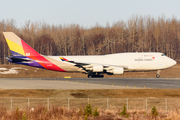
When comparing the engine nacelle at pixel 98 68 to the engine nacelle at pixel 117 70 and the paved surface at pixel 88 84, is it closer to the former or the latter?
the engine nacelle at pixel 117 70

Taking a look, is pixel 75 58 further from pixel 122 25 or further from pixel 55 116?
pixel 122 25

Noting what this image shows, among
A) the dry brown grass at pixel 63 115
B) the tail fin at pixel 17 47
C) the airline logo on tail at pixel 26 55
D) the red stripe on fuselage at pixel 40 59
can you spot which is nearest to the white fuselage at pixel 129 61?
the red stripe on fuselage at pixel 40 59

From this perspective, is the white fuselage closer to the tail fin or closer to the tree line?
the tail fin

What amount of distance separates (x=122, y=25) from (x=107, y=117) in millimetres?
85301

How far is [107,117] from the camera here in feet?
70.1

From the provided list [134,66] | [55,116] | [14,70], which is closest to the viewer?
[55,116]

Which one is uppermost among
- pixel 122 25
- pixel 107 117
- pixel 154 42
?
pixel 122 25

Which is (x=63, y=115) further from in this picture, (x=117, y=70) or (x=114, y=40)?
(x=114, y=40)

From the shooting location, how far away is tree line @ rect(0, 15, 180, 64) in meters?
96.4

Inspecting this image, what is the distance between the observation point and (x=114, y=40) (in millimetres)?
95500

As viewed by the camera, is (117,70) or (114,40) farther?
(114,40)

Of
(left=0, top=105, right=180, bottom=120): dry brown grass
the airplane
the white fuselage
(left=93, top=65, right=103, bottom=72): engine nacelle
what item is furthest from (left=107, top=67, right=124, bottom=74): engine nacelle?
(left=0, top=105, right=180, bottom=120): dry brown grass

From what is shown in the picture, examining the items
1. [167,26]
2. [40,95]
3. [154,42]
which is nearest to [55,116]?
[40,95]

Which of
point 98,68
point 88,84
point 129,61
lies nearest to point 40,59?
point 98,68
